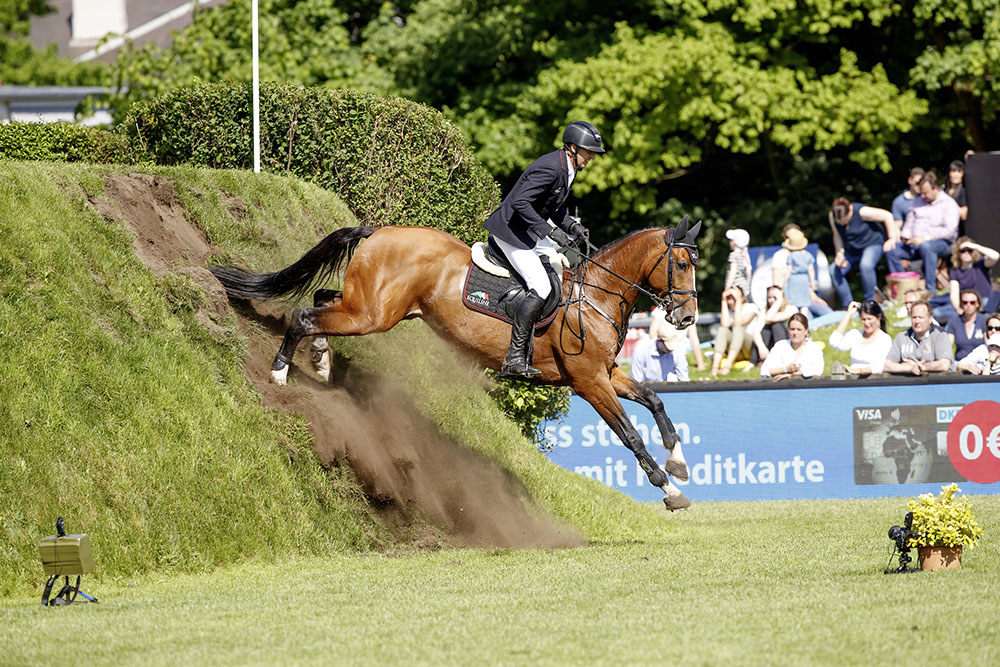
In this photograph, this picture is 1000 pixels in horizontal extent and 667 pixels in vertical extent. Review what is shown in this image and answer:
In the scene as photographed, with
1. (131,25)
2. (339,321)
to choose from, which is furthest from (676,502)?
(131,25)

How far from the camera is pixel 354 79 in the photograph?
30688 millimetres

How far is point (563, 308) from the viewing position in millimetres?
11969

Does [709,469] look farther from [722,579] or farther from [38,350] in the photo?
[38,350]

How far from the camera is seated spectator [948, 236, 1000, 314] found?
19141mm

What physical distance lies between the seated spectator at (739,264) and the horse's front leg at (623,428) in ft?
28.0

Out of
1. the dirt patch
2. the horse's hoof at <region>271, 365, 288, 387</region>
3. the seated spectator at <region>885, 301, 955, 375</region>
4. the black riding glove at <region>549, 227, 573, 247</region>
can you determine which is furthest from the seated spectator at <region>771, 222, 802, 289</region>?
the horse's hoof at <region>271, 365, 288, 387</region>

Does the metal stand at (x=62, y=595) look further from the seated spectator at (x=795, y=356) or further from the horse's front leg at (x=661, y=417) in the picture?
the seated spectator at (x=795, y=356)

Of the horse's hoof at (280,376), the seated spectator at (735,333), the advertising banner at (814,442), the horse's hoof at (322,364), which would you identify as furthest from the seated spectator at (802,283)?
the horse's hoof at (280,376)

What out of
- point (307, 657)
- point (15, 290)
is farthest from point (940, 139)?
point (307, 657)

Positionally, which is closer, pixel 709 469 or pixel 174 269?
pixel 174 269

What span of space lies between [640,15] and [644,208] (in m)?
4.69

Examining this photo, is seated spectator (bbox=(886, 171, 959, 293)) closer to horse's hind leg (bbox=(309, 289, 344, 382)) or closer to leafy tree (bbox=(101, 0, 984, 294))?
leafy tree (bbox=(101, 0, 984, 294))

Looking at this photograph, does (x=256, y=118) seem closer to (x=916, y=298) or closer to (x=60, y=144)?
(x=60, y=144)

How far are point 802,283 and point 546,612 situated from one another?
46.5 ft
